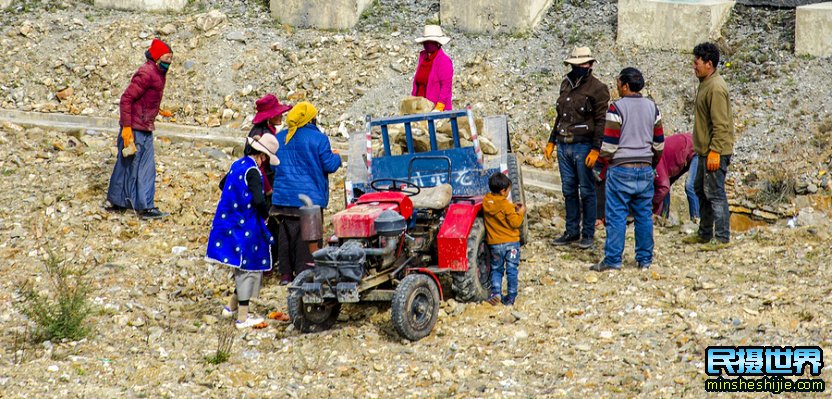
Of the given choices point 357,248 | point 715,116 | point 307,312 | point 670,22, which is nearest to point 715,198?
point 715,116

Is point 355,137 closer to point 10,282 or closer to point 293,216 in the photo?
point 293,216

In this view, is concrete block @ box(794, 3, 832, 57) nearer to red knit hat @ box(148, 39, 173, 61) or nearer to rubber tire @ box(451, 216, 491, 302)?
rubber tire @ box(451, 216, 491, 302)

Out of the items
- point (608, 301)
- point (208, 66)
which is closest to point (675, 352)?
point (608, 301)

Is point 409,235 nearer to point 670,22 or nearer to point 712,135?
point 712,135

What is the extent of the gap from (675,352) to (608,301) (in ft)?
4.09

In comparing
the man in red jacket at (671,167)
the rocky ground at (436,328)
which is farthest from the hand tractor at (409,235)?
the man in red jacket at (671,167)

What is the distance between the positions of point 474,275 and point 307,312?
1334mm

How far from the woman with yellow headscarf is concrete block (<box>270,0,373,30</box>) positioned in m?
7.03

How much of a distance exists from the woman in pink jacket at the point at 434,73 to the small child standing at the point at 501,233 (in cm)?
200

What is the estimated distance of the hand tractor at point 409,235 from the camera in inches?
290

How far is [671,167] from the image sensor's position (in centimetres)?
1103

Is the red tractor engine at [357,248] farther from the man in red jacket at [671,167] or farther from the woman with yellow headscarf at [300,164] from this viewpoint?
the man in red jacket at [671,167]

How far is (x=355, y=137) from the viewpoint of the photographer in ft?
32.1

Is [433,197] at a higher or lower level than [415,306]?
higher
